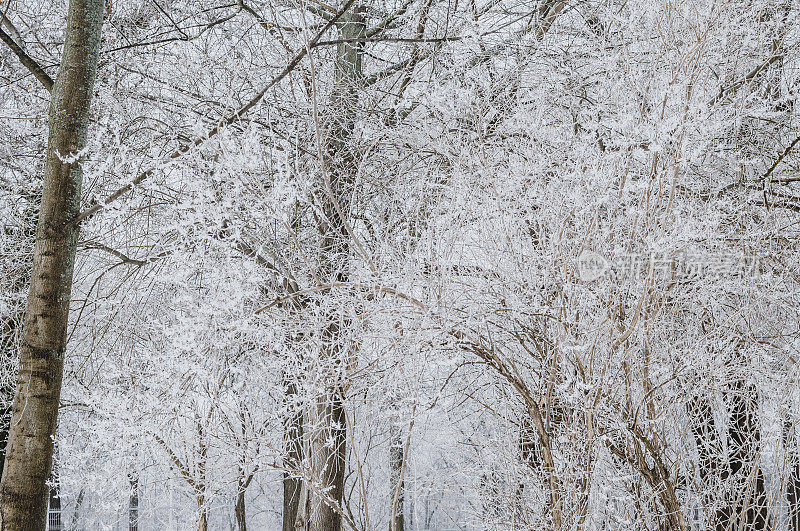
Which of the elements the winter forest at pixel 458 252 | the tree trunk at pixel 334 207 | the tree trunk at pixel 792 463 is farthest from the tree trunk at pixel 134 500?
the tree trunk at pixel 792 463

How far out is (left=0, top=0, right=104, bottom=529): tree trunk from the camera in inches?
137

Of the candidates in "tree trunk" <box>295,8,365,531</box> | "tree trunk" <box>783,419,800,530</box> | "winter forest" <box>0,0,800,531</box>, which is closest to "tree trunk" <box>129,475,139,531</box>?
"winter forest" <box>0,0,800,531</box>

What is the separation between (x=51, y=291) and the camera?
12.1 ft

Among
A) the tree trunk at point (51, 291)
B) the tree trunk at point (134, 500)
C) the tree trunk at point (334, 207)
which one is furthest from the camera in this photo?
the tree trunk at point (334, 207)

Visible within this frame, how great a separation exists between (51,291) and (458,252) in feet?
7.43

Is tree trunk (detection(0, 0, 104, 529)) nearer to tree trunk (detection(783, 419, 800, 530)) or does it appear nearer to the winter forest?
the winter forest

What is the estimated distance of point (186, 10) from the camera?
16.8 feet

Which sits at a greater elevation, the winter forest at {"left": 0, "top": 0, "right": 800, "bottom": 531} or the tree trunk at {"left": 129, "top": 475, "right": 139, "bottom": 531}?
the winter forest at {"left": 0, "top": 0, "right": 800, "bottom": 531}

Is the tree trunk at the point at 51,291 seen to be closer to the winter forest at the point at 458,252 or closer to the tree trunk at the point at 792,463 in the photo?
the winter forest at the point at 458,252

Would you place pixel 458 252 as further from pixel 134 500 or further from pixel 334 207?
pixel 134 500

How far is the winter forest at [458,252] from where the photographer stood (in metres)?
3.18

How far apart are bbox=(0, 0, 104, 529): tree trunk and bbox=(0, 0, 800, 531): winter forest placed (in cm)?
2

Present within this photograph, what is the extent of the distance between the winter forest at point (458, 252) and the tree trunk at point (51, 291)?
0.05ft

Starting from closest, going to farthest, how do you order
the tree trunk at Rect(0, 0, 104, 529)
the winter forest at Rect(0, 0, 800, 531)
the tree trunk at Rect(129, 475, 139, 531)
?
1. the winter forest at Rect(0, 0, 800, 531)
2. the tree trunk at Rect(0, 0, 104, 529)
3. the tree trunk at Rect(129, 475, 139, 531)
